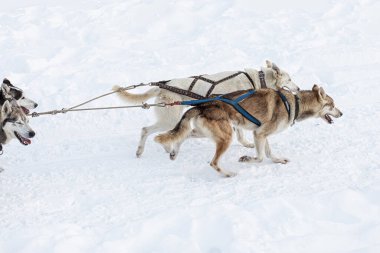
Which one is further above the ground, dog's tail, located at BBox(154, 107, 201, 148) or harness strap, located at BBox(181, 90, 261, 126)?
harness strap, located at BBox(181, 90, 261, 126)

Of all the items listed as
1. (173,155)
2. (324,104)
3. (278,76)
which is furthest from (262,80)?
(173,155)

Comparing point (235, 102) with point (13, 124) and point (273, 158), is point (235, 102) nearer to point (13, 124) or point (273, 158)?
point (273, 158)

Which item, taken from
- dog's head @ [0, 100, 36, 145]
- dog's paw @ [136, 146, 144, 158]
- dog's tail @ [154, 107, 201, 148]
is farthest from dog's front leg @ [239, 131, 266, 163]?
dog's head @ [0, 100, 36, 145]

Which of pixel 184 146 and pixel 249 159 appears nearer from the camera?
pixel 249 159

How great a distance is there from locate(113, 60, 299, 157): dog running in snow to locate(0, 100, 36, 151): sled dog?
1.24 m

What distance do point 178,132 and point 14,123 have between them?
1767 millimetres

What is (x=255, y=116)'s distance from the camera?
5324 millimetres

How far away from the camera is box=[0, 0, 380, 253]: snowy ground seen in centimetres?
399

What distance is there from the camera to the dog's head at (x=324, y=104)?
217 inches

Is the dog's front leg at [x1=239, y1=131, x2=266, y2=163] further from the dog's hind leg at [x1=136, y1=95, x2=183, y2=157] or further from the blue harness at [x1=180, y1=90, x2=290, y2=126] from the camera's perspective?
the dog's hind leg at [x1=136, y1=95, x2=183, y2=157]

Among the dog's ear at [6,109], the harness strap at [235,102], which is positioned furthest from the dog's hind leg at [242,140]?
the dog's ear at [6,109]

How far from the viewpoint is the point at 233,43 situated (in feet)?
31.2

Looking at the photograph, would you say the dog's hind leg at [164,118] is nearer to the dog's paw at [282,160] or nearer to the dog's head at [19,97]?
the dog's paw at [282,160]

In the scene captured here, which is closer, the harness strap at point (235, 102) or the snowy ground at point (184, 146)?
the snowy ground at point (184, 146)
